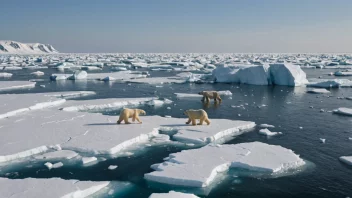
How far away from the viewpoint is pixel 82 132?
14.0 m

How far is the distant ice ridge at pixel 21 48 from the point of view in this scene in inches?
5802

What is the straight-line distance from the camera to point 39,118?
655 inches

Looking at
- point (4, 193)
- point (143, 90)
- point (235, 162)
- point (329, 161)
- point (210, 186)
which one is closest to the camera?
point (4, 193)

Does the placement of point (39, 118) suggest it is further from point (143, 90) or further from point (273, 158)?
point (143, 90)

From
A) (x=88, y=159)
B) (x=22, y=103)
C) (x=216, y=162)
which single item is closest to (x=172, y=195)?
(x=216, y=162)

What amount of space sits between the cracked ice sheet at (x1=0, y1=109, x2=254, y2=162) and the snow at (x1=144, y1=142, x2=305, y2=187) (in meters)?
1.77

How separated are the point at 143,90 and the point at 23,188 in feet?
72.5

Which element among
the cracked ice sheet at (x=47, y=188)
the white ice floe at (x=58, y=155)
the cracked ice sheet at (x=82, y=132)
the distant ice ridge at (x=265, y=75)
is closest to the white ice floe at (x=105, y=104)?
the cracked ice sheet at (x=82, y=132)

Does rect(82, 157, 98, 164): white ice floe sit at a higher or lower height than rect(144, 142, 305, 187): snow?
lower

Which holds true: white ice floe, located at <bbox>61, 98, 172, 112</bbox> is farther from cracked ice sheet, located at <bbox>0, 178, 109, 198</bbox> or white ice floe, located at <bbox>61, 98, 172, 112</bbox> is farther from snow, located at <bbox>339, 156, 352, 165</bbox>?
snow, located at <bbox>339, 156, 352, 165</bbox>

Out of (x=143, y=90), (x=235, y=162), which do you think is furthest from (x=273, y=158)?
(x=143, y=90)

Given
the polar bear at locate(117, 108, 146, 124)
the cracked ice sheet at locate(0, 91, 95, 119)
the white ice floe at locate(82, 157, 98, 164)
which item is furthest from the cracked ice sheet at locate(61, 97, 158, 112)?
the white ice floe at locate(82, 157, 98, 164)

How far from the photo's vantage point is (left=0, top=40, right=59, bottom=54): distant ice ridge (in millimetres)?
147375

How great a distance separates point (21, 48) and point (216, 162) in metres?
168
